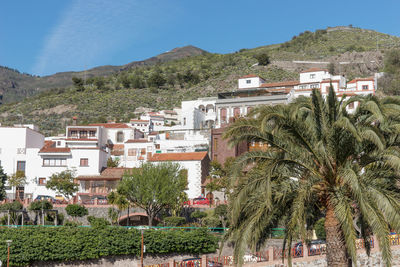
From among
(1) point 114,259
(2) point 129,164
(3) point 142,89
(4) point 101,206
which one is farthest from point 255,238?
(3) point 142,89

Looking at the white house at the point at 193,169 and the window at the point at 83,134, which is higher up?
the window at the point at 83,134

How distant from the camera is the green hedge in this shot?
1161 inches

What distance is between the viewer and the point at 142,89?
476 feet

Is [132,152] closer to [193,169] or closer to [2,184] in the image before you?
[193,169]

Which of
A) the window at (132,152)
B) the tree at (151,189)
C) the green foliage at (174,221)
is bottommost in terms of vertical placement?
the green foliage at (174,221)

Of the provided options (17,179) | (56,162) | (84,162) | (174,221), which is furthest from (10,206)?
(174,221)

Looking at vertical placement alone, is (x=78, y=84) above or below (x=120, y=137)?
above

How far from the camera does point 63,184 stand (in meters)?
50.5

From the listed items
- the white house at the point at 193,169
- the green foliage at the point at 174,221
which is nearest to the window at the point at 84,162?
the white house at the point at 193,169

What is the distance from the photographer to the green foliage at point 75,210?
44.0m

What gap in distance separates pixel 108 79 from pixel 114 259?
13763cm

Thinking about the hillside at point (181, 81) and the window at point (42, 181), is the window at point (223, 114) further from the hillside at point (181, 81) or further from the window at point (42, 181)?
the hillside at point (181, 81)

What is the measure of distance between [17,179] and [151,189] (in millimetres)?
→ 21869

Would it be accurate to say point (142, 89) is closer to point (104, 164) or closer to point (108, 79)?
point (108, 79)
